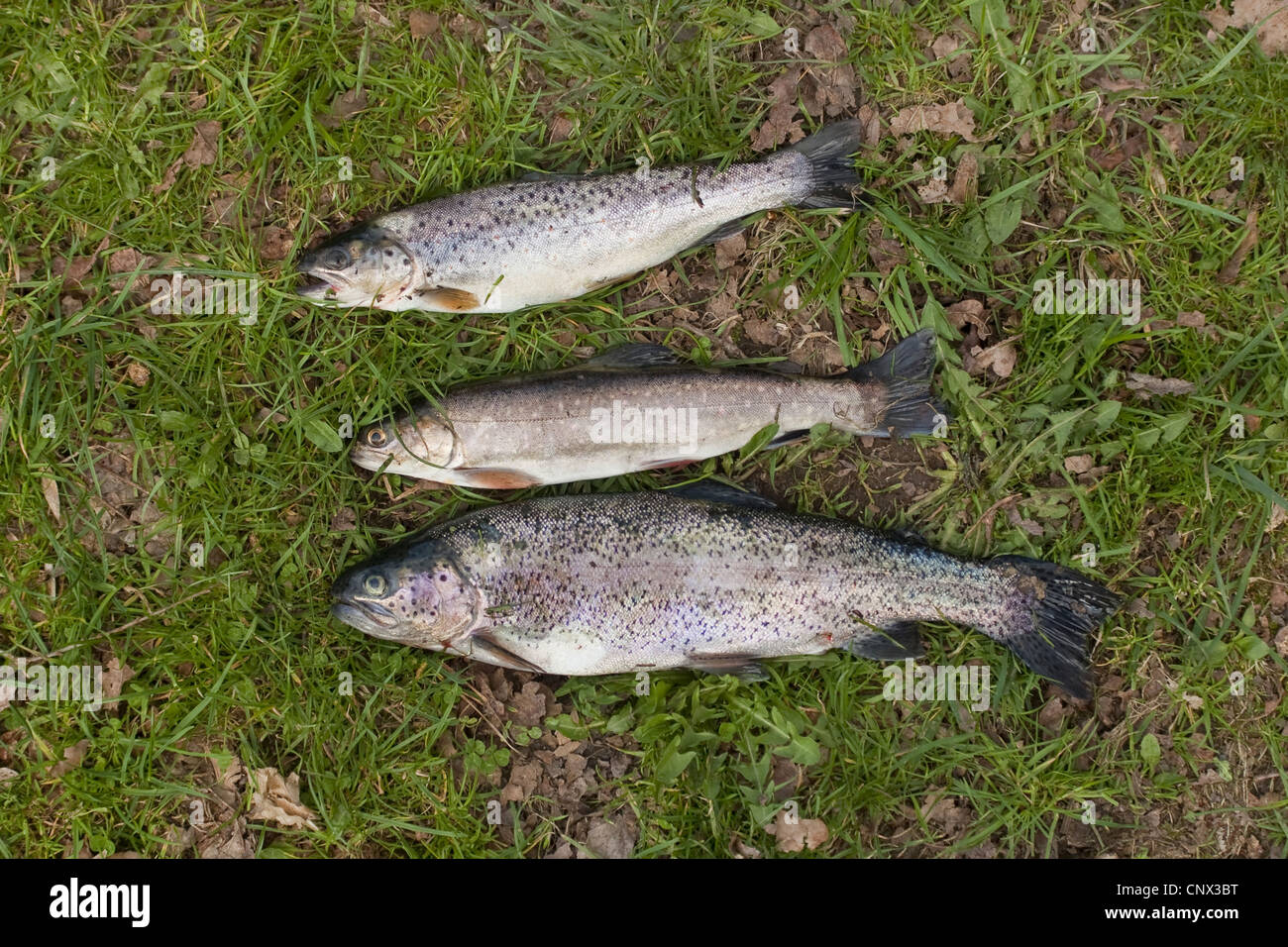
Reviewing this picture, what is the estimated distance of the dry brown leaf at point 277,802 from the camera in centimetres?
475

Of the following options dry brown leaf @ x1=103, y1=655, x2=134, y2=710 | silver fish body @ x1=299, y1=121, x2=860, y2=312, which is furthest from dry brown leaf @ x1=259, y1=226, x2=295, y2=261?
dry brown leaf @ x1=103, y1=655, x2=134, y2=710

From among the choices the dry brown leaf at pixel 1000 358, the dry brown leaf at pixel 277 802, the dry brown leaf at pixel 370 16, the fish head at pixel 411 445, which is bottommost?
the dry brown leaf at pixel 277 802

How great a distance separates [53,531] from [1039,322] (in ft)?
18.2

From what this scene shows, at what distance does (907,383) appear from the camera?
4918mm

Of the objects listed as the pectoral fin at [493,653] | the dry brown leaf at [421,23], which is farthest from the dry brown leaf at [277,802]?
the dry brown leaf at [421,23]

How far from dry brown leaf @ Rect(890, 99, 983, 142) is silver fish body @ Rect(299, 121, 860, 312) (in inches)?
30.6

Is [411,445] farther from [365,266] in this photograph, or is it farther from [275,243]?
[275,243]

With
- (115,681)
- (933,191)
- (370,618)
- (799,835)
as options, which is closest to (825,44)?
(933,191)

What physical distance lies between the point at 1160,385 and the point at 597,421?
3.17 m

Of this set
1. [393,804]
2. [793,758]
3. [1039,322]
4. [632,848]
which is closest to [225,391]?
[393,804]

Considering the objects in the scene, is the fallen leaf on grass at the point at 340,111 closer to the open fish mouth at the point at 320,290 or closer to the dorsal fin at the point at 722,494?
the open fish mouth at the point at 320,290

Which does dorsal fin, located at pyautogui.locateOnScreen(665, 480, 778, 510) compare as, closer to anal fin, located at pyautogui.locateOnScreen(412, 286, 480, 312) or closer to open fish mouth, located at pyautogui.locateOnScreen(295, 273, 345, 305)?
anal fin, located at pyautogui.locateOnScreen(412, 286, 480, 312)

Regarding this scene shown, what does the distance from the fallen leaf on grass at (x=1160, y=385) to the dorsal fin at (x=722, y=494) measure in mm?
2191

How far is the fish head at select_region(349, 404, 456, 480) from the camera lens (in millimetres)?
4777
